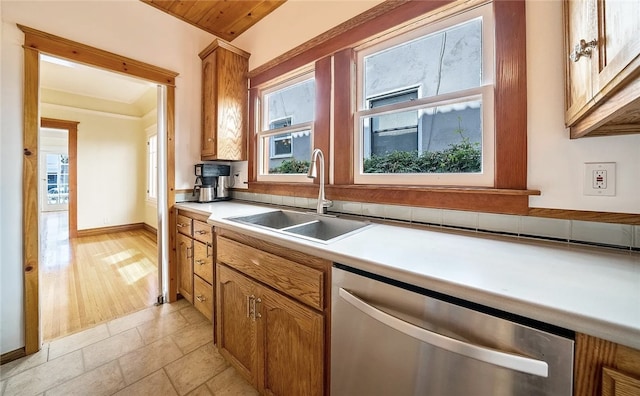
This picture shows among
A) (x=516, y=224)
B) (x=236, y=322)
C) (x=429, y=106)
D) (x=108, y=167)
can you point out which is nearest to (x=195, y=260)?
(x=236, y=322)

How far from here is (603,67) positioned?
0.59 meters

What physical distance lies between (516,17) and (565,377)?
131 cm

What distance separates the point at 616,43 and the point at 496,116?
578mm

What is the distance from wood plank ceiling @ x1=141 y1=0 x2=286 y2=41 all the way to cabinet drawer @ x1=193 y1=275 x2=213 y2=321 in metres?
2.34

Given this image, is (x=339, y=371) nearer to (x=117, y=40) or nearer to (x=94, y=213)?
(x=117, y=40)

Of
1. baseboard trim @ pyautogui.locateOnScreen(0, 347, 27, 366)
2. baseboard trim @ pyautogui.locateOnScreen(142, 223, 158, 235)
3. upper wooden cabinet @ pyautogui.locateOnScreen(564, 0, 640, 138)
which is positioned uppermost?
upper wooden cabinet @ pyautogui.locateOnScreen(564, 0, 640, 138)

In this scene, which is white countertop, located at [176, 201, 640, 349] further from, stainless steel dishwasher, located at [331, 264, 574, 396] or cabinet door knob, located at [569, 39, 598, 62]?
cabinet door knob, located at [569, 39, 598, 62]

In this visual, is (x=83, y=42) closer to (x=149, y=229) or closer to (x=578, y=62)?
(x=578, y=62)

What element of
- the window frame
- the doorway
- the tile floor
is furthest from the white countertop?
the doorway

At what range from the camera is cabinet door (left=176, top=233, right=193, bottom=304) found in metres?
2.04

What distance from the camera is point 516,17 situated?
103 cm

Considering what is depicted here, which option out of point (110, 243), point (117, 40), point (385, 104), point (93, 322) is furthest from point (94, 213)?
point (385, 104)

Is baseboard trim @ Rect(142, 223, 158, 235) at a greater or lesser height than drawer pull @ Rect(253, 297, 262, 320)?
lesser

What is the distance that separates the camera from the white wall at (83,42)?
1.51m
